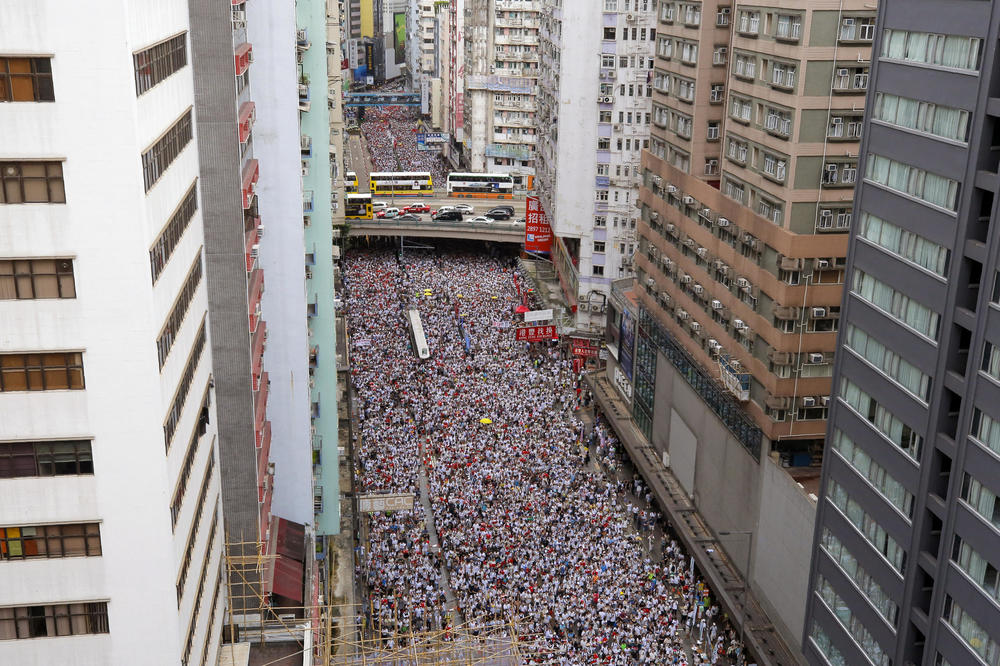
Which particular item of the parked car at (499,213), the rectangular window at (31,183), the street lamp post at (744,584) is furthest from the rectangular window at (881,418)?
the parked car at (499,213)

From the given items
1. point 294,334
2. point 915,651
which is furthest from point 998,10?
point 294,334

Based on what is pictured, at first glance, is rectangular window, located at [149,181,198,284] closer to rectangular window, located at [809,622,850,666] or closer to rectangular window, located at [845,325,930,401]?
rectangular window, located at [845,325,930,401]

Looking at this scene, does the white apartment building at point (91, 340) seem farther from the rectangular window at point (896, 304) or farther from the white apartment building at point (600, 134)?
the white apartment building at point (600, 134)

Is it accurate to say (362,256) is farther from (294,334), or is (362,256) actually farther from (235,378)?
(235,378)

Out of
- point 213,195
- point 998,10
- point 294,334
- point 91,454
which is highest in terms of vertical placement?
point 998,10

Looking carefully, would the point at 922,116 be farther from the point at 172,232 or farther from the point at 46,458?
the point at 46,458

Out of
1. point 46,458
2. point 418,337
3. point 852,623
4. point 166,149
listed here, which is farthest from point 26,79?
point 418,337

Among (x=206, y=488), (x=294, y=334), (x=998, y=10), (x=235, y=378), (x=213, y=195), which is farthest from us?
(x=294, y=334)
